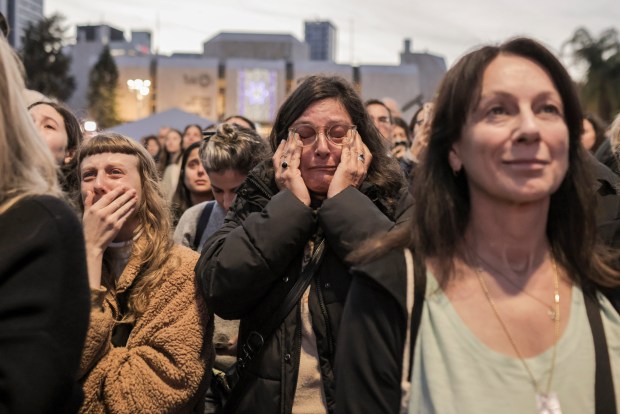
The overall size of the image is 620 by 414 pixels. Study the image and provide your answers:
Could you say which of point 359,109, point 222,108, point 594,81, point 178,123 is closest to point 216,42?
point 222,108

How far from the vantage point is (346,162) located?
3404 mm

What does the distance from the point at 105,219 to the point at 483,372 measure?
1.89 meters

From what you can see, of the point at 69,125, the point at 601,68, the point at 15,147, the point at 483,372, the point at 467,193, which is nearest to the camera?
the point at 15,147

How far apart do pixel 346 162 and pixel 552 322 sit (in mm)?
1319

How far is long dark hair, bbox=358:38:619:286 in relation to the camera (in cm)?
239

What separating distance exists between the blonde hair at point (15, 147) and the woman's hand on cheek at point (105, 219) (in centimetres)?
127

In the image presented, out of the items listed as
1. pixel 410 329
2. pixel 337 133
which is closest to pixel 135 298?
pixel 337 133

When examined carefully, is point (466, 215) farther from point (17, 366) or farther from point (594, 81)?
point (594, 81)

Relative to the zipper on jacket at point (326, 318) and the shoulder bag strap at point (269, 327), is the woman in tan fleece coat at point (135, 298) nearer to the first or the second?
the shoulder bag strap at point (269, 327)

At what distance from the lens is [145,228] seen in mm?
3695

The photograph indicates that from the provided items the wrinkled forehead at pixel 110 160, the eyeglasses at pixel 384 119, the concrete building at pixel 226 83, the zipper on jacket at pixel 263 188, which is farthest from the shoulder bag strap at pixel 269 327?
the concrete building at pixel 226 83

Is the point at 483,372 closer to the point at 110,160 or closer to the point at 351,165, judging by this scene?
the point at 351,165

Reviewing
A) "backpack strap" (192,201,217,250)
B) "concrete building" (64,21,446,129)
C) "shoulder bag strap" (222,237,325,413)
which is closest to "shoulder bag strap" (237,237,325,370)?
"shoulder bag strap" (222,237,325,413)

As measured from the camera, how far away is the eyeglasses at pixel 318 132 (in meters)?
3.59
